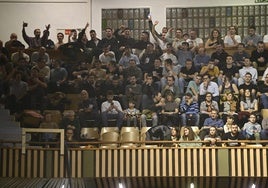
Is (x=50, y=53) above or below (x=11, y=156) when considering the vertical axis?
above

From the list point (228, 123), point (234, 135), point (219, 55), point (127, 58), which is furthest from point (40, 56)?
point (234, 135)

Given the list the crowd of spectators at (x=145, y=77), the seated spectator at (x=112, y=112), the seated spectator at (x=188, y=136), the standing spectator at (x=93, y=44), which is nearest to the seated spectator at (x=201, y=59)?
the crowd of spectators at (x=145, y=77)

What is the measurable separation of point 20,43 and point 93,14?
166 cm

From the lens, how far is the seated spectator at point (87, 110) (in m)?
10.2

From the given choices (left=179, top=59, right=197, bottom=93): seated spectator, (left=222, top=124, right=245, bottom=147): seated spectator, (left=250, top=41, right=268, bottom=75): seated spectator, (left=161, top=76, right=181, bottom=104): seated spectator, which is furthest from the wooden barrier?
(left=250, top=41, right=268, bottom=75): seated spectator

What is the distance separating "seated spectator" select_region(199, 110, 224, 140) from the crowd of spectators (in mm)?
20

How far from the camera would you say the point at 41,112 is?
10.3 m

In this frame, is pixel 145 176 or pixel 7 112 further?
pixel 7 112

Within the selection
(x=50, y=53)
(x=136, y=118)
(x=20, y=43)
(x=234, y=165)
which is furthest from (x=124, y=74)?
(x=234, y=165)

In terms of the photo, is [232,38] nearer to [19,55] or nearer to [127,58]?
[127,58]

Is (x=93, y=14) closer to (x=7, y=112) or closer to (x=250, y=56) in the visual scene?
(x=7, y=112)

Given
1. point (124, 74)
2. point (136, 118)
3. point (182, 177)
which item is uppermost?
point (124, 74)

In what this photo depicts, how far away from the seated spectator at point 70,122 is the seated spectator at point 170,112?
68.6 inches

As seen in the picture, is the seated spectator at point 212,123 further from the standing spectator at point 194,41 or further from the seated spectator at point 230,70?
the standing spectator at point 194,41
